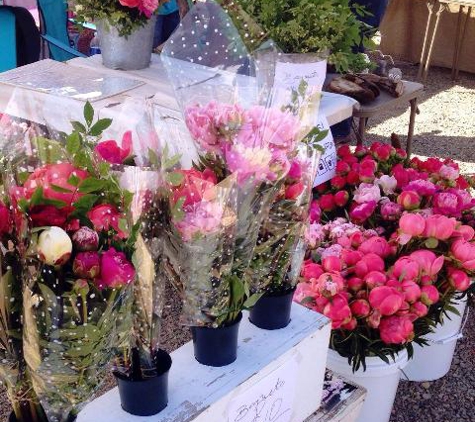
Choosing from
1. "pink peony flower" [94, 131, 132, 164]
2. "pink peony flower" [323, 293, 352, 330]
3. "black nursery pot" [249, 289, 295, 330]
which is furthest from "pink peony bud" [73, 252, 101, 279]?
"pink peony flower" [323, 293, 352, 330]

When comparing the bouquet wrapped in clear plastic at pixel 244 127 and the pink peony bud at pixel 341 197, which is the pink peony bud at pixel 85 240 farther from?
the pink peony bud at pixel 341 197

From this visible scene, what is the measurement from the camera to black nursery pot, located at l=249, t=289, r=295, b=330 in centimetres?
112

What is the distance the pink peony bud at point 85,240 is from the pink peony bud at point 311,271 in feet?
2.43

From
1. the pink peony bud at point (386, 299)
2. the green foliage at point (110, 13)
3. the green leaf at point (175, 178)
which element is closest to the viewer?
the green leaf at point (175, 178)

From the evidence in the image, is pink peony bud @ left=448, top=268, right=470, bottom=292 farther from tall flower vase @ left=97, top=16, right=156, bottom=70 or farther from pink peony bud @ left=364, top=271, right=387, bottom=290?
tall flower vase @ left=97, top=16, right=156, bottom=70

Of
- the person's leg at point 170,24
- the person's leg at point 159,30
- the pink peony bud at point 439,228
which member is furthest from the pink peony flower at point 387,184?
the person's leg at point 170,24

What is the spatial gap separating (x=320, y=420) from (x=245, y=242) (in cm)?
50

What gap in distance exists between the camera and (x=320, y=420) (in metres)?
1.24

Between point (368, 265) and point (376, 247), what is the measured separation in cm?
8

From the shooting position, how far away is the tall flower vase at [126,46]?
2.25m

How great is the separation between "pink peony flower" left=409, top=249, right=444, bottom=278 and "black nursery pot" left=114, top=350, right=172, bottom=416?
0.67m

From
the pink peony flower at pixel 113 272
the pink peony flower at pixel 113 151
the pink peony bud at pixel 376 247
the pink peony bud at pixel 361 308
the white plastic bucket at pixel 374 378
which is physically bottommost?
the white plastic bucket at pixel 374 378

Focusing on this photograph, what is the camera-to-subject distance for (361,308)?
4.29 ft

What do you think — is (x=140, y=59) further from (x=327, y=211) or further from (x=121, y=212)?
(x=121, y=212)
